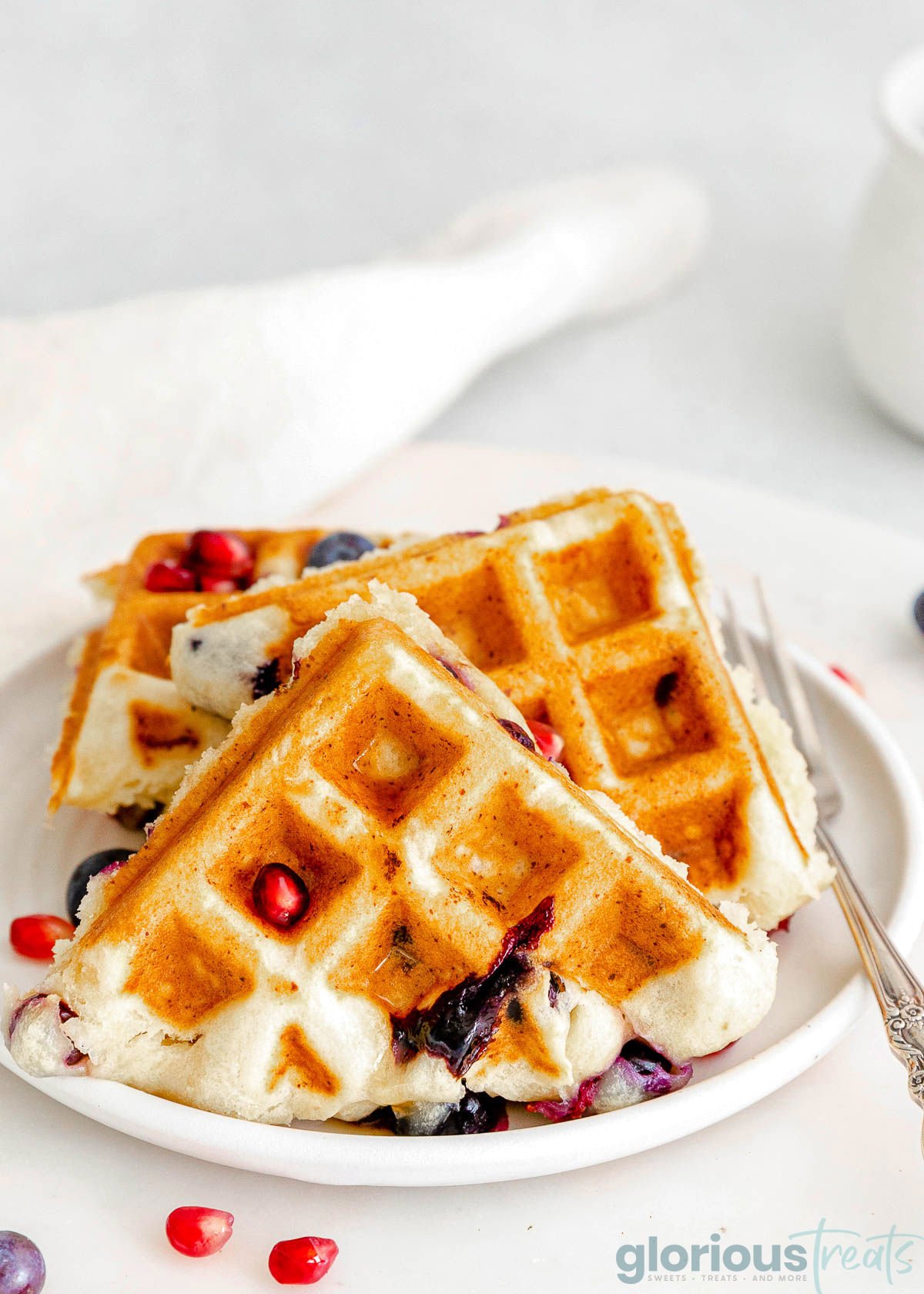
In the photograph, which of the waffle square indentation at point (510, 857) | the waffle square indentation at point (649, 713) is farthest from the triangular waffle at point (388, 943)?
the waffle square indentation at point (649, 713)

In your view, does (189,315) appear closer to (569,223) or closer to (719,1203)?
(569,223)

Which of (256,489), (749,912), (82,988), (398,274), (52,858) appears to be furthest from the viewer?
(398,274)

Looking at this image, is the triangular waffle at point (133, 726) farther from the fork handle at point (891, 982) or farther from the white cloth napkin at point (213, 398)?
the fork handle at point (891, 982)

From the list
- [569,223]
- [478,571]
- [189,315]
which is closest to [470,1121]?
[478,571]

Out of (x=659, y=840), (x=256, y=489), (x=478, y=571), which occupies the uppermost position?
(x=478, y=571)

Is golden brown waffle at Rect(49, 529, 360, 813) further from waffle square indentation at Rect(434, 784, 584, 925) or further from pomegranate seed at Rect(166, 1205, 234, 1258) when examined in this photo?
pomegranate seed at Rect(166, 1205, 234, 1258)
